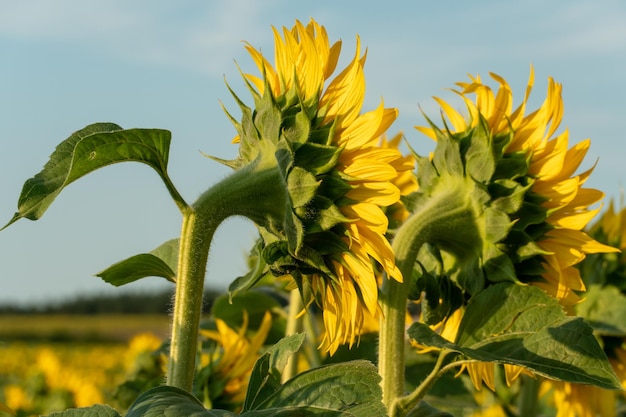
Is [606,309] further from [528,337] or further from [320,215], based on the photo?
[320,215]

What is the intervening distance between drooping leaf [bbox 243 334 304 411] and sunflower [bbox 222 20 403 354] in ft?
0.44

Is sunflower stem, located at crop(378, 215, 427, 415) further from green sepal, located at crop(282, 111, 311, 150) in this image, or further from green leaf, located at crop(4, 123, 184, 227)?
green leaf, located at crop(4, 123, 184, 227)

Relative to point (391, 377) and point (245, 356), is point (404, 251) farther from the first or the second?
point (245, 356)

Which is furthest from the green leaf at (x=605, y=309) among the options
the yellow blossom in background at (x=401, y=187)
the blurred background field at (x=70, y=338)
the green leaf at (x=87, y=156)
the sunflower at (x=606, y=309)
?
the blurred background field at (x=70, y=338)

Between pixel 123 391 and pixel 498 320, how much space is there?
1479 millimetres

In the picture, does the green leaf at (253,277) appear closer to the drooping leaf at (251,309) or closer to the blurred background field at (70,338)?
the drooping leaf at (251,309)

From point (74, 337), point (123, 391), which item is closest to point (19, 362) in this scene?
point (123, 391)

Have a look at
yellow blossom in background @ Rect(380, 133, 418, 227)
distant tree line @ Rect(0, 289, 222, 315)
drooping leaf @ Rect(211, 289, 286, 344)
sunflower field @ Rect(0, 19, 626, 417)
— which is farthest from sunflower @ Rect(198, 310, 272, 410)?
distant tree line @ Rect(0, 289, 222, 315)

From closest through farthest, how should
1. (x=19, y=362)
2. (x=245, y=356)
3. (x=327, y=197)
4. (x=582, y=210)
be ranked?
1. (x=327, y=197)
2. (x=582, y=210)
3. (x=245, y=356)
4. (x=19, y=362)

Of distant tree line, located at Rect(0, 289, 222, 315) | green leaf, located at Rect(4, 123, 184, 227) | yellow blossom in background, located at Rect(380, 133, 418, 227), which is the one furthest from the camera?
distant tree line, located at Rect(0, 289, 222, 315)

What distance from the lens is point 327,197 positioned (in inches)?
50.6

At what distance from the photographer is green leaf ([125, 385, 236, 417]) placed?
96 cm

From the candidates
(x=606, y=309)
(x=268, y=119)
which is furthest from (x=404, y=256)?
(x=606, y=309)

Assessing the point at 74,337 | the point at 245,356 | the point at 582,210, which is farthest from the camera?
the point at 74,337
